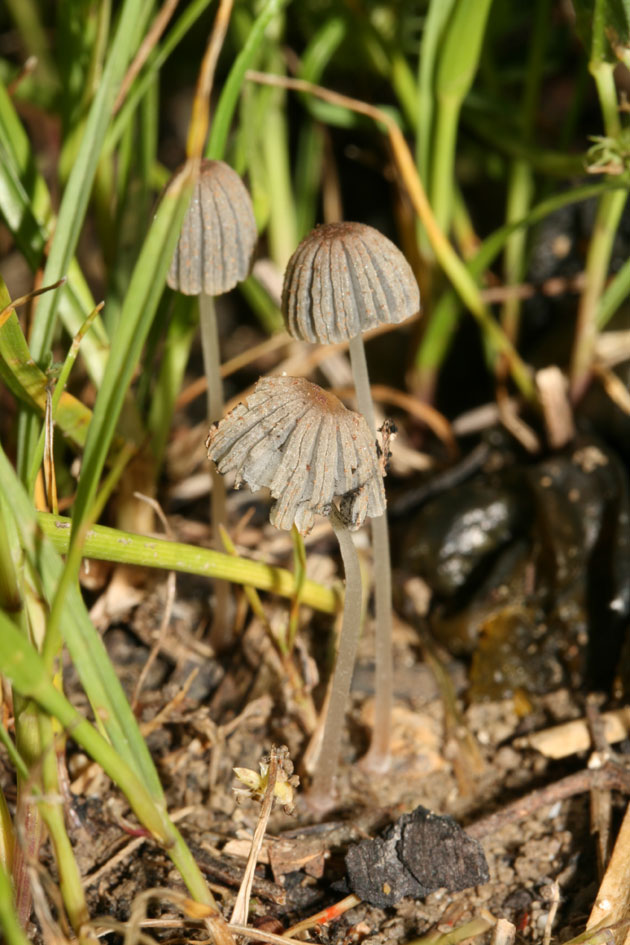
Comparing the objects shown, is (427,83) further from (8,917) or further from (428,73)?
(8,917)

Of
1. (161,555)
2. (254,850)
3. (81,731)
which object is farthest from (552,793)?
(81,731)

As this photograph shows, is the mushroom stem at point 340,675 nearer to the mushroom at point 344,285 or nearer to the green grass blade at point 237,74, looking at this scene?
the mushroom at point 344,285

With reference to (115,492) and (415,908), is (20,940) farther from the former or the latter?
(115,492)

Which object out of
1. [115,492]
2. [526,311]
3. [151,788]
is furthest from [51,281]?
[526,311]

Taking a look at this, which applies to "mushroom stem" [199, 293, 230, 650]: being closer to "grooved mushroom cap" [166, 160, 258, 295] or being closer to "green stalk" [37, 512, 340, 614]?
"grooved mushroom cap" [166, 160, 258, 295]

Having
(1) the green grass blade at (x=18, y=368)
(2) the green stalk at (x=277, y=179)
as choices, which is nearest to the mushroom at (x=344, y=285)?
(1) the green grass blade at (x=18, y=368)

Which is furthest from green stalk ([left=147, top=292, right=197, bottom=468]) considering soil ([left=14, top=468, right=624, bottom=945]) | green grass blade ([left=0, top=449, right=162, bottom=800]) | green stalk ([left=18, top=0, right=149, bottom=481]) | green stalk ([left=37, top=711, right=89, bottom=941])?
green stalk ([left=37, top=711, right=89, bottom=941])
